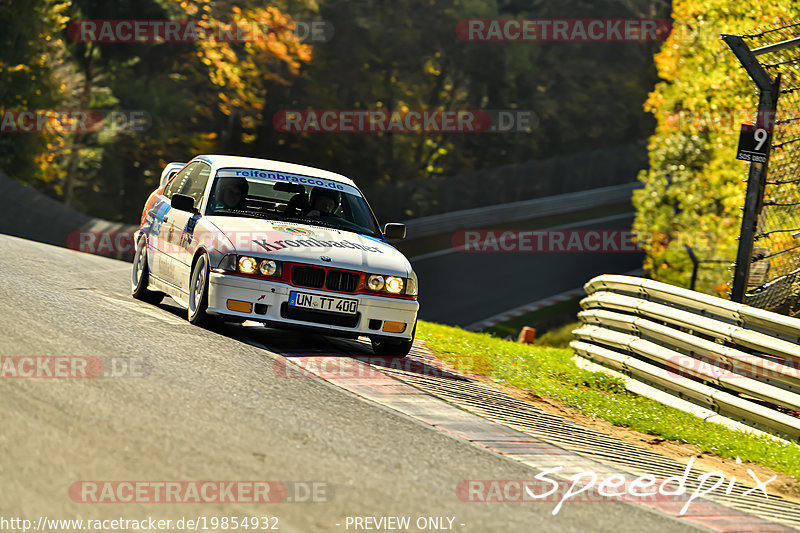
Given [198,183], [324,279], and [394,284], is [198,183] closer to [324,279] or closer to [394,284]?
[324,279]

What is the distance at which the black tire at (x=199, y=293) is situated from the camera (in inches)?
356

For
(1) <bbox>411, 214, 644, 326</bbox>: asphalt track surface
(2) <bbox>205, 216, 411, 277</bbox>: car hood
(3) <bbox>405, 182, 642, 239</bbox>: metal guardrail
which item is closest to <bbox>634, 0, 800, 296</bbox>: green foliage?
(1) <bbox>411, 214, 644, 326</bbox>: asphalt track surface

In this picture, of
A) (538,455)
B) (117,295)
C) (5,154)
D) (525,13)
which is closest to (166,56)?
(5,154)

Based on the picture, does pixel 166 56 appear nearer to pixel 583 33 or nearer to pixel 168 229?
pixel 583 33

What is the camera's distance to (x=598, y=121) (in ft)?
176

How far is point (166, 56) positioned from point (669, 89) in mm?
25600

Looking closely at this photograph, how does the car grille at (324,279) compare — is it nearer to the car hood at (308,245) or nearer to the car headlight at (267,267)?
the car hood at (308,245)

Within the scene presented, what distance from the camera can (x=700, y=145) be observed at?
22.4 metres

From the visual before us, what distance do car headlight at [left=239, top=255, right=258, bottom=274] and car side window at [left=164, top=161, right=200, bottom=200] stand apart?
2485 mm

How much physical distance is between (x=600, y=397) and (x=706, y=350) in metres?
1.14

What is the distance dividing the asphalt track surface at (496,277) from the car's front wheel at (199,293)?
19.9 metres

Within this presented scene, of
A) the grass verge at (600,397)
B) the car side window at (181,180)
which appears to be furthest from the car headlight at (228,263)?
the grass verge at (600,397)

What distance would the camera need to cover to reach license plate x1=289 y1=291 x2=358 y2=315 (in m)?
8.84

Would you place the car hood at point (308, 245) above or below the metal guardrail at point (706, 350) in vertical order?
above
